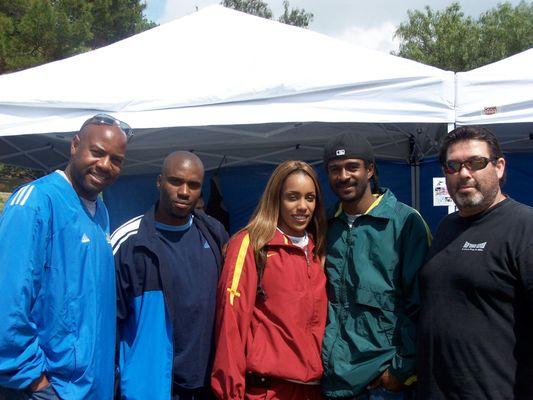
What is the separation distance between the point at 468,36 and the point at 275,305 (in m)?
21.7

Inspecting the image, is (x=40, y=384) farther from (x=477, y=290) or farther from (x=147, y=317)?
(x=477, y=290)

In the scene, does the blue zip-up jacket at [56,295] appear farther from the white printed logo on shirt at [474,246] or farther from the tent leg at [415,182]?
the tent leg at [415,182]

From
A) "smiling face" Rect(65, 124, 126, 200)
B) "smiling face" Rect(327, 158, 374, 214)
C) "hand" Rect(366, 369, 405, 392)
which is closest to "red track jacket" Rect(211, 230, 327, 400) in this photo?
"hand" Rect(366, 369, 405, 392)

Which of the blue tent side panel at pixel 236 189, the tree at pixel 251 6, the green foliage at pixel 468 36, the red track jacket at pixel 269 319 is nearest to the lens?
the red track jacket at pixel 269 319

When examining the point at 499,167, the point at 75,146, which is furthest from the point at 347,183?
the point at 75,146

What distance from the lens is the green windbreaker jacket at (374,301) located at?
7.02 ft

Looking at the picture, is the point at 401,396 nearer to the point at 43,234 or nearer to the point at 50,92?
the point at 43,234

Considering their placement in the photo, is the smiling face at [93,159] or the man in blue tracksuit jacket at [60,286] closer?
the man in blue tracksuit jacket at [60,286]

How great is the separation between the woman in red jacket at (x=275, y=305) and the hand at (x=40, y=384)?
0.62m

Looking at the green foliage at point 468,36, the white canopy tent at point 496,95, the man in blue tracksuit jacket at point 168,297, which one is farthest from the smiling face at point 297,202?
the green foliage at point 468,36

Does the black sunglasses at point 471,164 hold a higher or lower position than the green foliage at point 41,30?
lower

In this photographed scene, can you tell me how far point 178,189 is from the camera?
231 centimetres

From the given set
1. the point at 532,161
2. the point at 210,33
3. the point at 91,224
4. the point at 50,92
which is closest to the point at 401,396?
the point at 91,224

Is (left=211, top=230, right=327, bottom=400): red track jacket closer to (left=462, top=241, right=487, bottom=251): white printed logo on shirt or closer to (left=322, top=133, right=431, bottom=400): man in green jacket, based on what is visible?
(left=322, top=133, right=431, bottom=400): man in green jacket
